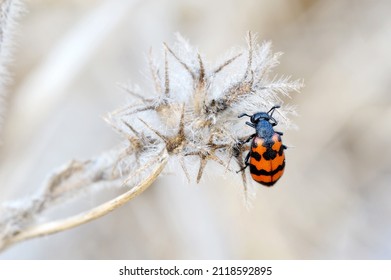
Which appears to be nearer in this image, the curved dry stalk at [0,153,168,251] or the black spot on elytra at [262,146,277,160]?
the curved dry stalk at [0,153,168,251]

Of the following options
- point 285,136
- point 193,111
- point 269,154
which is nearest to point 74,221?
point 193,111

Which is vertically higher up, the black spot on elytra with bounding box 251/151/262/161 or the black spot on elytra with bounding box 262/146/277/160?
the black spot on elytra with bounding box 262/146/277/160

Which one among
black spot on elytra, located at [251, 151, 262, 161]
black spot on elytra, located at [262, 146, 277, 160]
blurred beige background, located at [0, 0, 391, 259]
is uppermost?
blurred beige background, located at [0, 0, 391, 259]

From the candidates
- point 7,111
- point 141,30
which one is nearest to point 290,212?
point 141,30

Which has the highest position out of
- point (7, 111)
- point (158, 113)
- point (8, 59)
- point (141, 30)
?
point (141, 30)

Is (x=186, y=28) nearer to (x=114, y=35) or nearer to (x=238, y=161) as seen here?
(x=114, y=35)

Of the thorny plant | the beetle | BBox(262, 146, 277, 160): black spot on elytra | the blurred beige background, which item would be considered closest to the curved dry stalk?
the thorny plant

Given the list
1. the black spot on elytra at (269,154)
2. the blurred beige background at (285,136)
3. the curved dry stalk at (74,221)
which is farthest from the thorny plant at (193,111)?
the blurred beige background at (285,136)

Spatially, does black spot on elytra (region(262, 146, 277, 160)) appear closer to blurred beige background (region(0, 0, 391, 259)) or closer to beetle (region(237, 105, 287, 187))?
beetle (region(237, 105, 287, 187))
